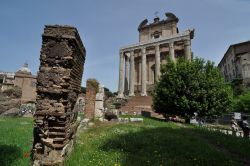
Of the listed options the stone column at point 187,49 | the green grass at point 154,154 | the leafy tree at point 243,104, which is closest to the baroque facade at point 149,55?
the stone column at point 187,49

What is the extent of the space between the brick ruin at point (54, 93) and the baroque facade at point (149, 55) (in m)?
29.2

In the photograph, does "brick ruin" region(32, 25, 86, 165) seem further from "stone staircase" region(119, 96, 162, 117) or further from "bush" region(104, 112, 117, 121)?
"stone staircase" region(119, 96, 162, 117)

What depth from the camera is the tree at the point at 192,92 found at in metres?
17.6

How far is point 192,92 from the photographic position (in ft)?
58.9

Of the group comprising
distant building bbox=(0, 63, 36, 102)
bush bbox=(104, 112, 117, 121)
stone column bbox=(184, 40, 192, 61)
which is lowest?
bush bbox=(104, 112, 117, 121)

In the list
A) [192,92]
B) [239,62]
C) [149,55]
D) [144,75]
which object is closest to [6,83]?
[144,75]

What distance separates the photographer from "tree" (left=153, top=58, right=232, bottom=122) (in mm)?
17562

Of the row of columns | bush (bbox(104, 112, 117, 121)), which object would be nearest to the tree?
bush (bbox(104, 112, 117, 121))

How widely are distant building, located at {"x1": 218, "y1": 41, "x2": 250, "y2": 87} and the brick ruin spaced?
39572mm

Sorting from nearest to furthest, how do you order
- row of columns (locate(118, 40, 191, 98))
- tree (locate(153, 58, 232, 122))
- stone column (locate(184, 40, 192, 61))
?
1. tree (locate(153, 58, 232, 122))
2. stone column (locate(184, 40, 192, 61))
3. row of columns (locate(118, 40, 191, 98))

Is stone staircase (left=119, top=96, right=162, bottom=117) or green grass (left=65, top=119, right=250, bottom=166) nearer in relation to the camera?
green grass (left=65, top=119, right=250, bottom=166)

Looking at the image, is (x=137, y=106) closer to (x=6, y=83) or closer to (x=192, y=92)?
(x=192, y=92)

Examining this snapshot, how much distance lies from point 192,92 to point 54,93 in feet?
51.0

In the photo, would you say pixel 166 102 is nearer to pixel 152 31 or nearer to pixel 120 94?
pixel 120 94
